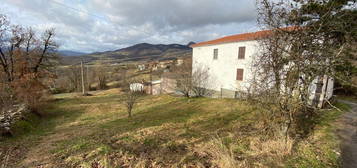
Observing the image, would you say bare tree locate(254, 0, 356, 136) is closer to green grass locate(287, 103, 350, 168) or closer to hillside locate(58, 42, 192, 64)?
green grass locate(287, 103, 350, 168)

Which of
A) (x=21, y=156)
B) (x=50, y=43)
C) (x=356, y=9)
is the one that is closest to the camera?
(x=21, y=156)

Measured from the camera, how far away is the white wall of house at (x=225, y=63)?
14.7 m

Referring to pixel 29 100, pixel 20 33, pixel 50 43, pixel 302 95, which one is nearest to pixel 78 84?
pixel 50 43

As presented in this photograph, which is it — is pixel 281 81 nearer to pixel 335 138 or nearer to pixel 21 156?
pixel 335 138

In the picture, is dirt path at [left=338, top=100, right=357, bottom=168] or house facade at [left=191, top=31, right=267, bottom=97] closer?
dirt path at [left=338, top=100, right=357, bottom=168]

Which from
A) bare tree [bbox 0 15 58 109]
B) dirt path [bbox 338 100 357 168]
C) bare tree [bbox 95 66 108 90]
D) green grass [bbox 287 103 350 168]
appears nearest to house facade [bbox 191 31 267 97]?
dirt path [bbox 338 100 357 168]

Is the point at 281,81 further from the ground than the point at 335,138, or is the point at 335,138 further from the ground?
the point at 281,81

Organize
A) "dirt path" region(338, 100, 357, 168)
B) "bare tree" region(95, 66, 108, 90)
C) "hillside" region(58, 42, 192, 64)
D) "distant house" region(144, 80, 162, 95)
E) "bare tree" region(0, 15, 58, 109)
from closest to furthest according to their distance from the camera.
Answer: "dirt path" region(338, 100, 357, 168), "bare tree" region(0, 15, 58, 109), "distant house" region(144, 80, 162, 95), "hillside" region(58, 42, 192, 64), "bare tree" region(95, 66, 108, 90)

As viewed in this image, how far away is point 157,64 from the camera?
4478 centimetres

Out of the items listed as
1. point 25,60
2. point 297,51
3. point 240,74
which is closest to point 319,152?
point 297,51

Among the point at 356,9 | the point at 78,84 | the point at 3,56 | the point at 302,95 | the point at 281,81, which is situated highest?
the point at 356,9

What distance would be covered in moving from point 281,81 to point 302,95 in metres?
0.65

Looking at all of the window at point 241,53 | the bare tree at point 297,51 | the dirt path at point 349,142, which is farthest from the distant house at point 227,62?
the bare tree at point 297,51

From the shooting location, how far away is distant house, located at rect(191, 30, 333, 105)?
48.4ft
